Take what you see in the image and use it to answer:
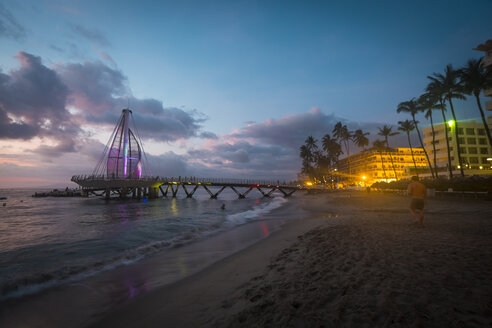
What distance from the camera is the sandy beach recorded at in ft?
8.41

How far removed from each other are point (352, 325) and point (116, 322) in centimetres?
372

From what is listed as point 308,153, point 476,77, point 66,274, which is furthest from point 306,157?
point 66,274

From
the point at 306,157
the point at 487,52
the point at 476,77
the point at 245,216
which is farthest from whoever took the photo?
the point at 306,157

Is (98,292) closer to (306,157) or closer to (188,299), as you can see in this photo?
(188,299)

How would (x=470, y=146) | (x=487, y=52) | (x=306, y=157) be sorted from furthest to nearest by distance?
1. (x=306, y=157)
2. (x=470, y=146)
3. (x=487, y=52)

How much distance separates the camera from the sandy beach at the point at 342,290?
101 inches

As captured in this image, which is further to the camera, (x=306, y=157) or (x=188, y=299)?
(x=306, y=157)

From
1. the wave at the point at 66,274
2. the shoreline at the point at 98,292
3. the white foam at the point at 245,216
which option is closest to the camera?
the shoreline at the point at 98,292

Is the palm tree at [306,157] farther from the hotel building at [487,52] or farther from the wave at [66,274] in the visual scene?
the wave at [66,274]

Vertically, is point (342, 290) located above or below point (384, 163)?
below

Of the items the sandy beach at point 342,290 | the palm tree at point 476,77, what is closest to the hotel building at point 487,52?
the palm tree at point 476,77

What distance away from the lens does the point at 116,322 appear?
3572 millimetres

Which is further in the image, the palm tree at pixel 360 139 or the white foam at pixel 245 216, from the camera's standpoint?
the palm tree at pixel 360 139

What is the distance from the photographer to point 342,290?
3.33 m
